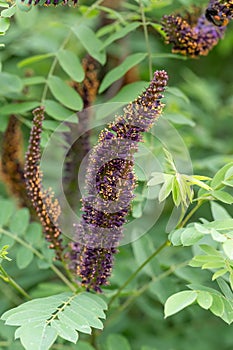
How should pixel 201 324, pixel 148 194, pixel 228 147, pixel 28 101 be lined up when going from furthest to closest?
pixel 228 147
pixel 201 324
pixel 28 101
pixel 148 194

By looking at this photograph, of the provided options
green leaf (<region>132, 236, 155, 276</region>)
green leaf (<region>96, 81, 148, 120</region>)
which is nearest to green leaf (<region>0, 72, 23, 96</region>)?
green leaf (<region>96, 81, 148, 120</region>)

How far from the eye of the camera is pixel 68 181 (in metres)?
1.61

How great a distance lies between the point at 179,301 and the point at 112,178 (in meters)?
0.25

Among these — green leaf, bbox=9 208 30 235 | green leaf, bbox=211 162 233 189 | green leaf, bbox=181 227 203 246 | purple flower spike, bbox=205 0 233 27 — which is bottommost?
green leaf, bbox=9 208 30 235

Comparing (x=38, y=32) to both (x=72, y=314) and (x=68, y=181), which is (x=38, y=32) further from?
(x=72, y=314)

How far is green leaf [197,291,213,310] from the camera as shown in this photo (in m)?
1.12

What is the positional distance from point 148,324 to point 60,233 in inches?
36.5

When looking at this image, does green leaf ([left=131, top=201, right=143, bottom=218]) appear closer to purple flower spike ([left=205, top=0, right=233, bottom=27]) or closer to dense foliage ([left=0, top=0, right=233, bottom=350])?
dense foliage ([left=0, top=0, right=233, bottom=350])

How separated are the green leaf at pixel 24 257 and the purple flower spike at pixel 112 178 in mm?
341

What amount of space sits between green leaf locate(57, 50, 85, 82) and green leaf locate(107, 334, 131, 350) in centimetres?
67

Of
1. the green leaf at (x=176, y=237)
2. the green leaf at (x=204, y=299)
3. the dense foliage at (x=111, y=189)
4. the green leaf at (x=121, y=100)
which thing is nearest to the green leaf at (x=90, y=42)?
the dense foliage at (x=111, y=189)

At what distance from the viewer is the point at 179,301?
1108 millimetres

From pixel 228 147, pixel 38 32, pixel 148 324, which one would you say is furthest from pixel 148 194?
pixel 38 32

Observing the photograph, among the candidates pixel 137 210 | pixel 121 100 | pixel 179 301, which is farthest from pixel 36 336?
pixel 121 100
